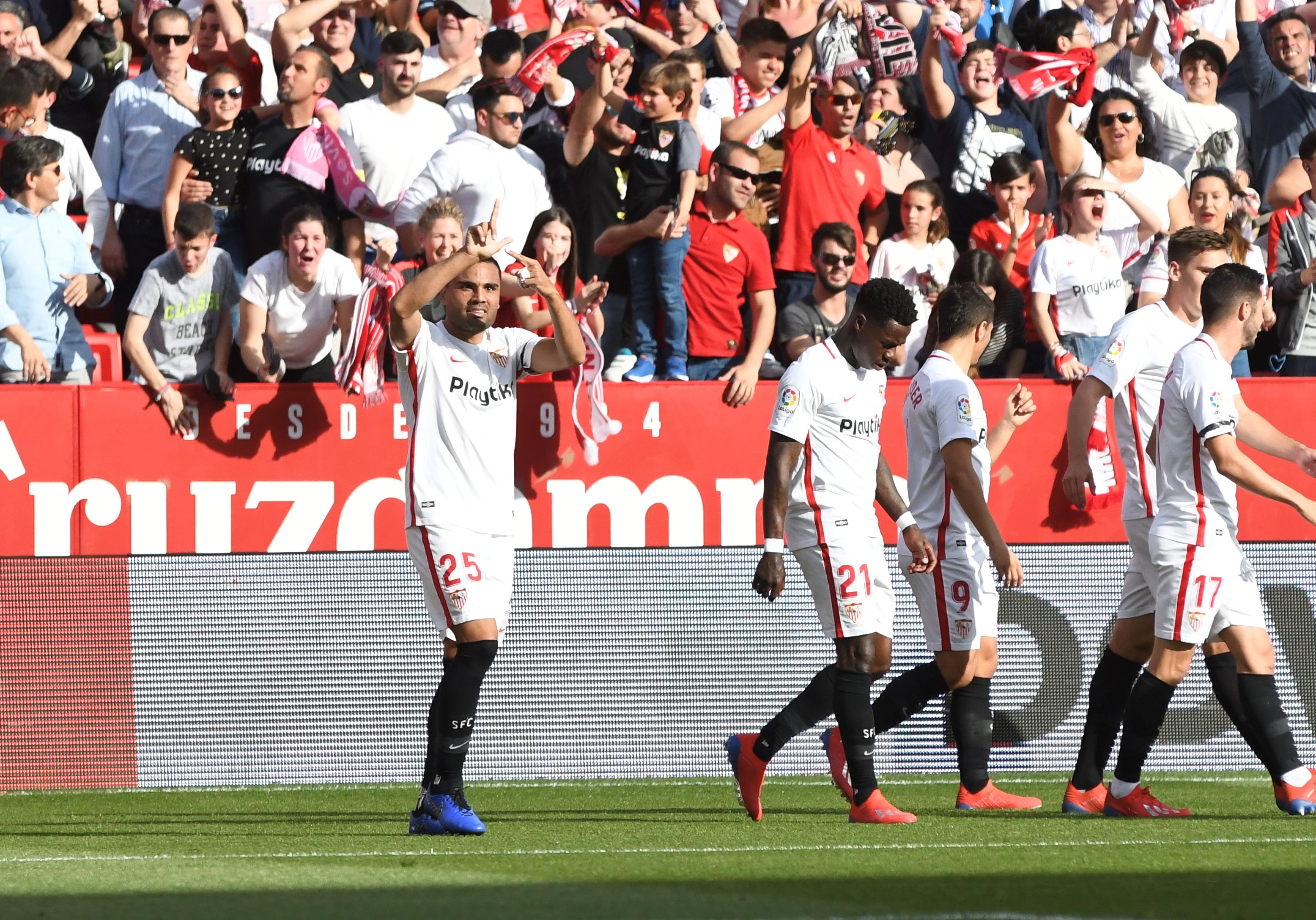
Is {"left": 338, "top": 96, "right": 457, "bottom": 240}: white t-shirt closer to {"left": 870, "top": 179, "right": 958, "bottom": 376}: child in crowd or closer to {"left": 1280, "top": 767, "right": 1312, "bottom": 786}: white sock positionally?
{"left": 870, "top": 179, "right": 958, "bottom": 376}: child in crowd

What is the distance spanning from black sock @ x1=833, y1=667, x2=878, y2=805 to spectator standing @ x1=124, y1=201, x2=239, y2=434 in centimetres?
421

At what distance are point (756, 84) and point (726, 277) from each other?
2.31m

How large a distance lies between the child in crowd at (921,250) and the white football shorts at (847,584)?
3.89m

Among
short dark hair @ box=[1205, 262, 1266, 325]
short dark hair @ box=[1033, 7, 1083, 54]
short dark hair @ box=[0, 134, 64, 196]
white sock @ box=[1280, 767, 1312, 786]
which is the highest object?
short dark hair @ box=[1033, 7, 1083, 54]

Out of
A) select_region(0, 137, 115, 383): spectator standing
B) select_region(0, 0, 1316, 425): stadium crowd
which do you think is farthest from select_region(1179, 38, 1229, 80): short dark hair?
select_region(0, 137, 115, 383): spectator standing

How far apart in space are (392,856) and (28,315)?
15.8 feet

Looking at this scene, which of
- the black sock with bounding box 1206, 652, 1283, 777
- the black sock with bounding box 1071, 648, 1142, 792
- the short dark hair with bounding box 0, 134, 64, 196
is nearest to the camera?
the black sock with bounding box 1206, 652, 1283, 777

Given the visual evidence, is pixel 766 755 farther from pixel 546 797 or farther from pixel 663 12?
pixel 663 12

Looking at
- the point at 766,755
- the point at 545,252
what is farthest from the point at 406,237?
the point at 766,755

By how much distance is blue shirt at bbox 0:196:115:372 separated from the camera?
960 cm

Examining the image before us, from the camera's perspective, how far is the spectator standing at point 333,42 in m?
11.8

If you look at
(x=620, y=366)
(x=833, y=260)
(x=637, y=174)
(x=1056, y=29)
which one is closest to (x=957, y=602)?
(x=620, y=366)

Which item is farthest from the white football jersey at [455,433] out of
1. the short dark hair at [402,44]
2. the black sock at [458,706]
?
the short dark hair at [402,44]

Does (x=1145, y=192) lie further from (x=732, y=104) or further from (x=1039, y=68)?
(x=732, y=104)
